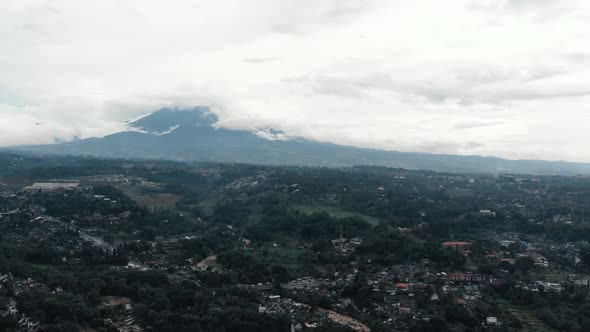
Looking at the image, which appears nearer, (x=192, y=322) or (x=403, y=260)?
(x=192, y=322)

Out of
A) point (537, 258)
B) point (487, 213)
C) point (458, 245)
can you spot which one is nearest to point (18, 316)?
→ point (458, 245)

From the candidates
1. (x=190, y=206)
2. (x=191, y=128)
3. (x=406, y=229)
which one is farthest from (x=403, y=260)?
(x=191, y=128)

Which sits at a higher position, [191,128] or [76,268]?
[191,128]

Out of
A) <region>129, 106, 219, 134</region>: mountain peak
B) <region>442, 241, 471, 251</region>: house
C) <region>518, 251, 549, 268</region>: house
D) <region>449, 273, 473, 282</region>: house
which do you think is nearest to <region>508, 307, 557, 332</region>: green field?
<region>449, 273, 473, 282</region>: house

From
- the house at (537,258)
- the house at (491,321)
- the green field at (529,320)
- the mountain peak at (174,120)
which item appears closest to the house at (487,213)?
the house at (537,258)

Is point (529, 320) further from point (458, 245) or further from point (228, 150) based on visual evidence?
point (228, 150)

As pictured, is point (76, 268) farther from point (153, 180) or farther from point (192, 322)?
point (153, 180)

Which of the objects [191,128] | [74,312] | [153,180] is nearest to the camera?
[74,312]
